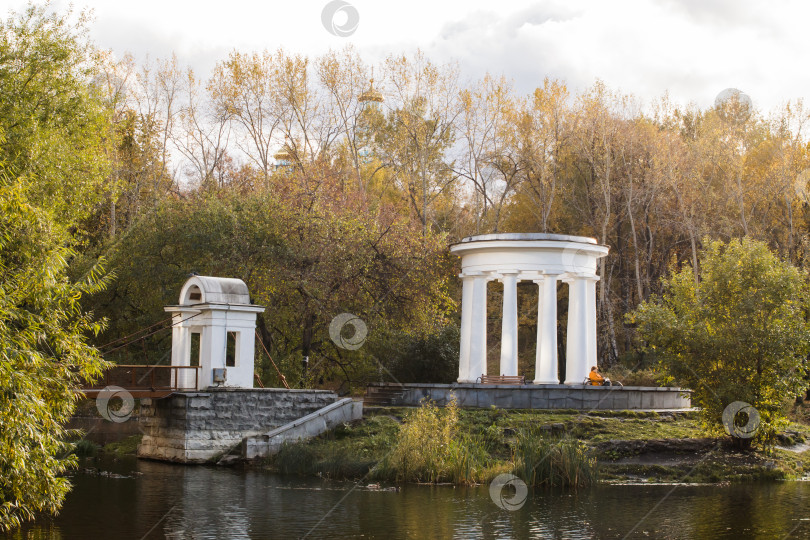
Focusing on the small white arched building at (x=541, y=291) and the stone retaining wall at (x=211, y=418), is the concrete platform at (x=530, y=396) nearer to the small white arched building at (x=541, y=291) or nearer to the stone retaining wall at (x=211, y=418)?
the small white arched building at (x=541, y=291)

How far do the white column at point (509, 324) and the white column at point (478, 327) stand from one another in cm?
71

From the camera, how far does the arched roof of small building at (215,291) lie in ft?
86.3

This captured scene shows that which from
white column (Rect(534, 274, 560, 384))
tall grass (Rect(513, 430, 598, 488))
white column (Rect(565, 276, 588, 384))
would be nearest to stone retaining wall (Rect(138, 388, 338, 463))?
white column (Rect(534, 274, 560, 384))

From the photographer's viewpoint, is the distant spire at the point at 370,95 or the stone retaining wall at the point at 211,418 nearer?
the stone retaining wall at the point at 211,418

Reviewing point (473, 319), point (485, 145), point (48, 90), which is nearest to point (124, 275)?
point (48, 90)


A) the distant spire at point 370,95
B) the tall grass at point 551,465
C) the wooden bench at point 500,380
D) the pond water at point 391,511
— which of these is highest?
the distant spire at point 370,95

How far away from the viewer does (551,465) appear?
19906 mm

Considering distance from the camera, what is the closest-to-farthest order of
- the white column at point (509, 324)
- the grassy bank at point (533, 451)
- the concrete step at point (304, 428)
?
1. the grassy bank at point (533, 451)
2. the concrete step at point (304, 428)
3. the white column at point (509, 324)

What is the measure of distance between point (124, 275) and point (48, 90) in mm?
7956

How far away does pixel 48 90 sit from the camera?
94.5ft

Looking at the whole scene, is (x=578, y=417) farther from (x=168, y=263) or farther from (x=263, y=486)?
(x=168, y=263)

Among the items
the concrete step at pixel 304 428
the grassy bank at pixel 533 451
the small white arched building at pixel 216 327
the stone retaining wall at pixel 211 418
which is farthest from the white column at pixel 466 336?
the small white arched building at pixel 216 327

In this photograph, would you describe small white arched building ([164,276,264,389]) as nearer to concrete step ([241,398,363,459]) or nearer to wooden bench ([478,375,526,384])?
concrete step ([241,398,363,459])

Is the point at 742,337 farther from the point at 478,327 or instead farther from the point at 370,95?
the point at 370,95
